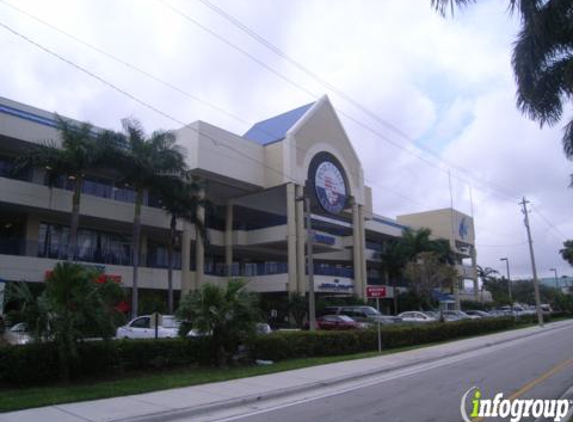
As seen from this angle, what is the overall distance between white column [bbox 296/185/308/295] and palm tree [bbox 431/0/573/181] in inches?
1071

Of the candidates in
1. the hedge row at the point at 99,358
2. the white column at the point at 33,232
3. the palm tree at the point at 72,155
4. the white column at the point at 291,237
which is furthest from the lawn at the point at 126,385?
the white column at the point at 291,237

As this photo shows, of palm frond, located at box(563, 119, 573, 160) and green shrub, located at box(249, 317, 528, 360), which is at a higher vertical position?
palm frond, located at box(563, 119, 573, 160)

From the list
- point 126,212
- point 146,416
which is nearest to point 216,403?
point 146,416

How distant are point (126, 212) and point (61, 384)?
2280cm

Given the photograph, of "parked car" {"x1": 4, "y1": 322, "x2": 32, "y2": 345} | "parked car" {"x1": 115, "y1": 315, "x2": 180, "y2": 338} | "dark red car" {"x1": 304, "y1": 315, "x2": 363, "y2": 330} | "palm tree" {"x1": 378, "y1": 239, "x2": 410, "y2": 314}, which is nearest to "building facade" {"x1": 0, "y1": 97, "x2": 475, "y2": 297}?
"palm tree" {"x1": 378, "y1": 239, "x2": 410, "y2": 314}

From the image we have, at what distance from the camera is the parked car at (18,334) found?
536 inches

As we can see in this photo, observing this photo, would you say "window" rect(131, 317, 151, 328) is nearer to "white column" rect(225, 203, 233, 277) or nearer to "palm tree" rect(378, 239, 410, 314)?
"white column" rect(225, 203, 233, 277)

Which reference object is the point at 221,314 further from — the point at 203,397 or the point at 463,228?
the point at 463,228

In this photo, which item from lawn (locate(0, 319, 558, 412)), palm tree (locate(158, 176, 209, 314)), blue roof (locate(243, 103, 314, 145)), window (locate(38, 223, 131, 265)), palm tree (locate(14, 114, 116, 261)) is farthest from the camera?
blue roof (locate(243, 103, 314, 145))

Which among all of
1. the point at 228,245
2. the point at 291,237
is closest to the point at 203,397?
the point at 291,237

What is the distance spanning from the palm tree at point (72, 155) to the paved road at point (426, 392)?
2002 centimetres

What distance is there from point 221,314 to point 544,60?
11.9 m

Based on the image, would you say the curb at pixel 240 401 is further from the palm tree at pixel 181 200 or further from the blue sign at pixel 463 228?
the blue sign at pixel 463 228

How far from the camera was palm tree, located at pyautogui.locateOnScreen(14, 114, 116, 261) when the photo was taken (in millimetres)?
28875
